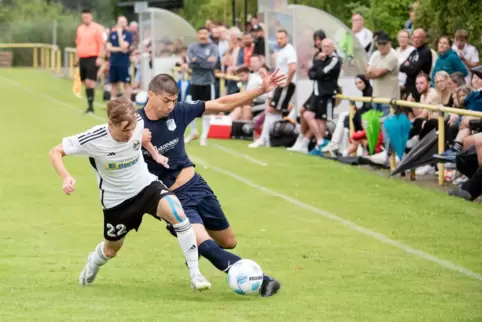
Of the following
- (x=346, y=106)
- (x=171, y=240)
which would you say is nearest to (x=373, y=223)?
(x=171, y=240)

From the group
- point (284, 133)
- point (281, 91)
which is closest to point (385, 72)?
point (281, 91)

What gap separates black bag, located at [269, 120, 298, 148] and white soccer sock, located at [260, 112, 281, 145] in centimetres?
8

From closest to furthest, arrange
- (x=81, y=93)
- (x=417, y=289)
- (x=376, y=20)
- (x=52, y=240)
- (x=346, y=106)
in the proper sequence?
1. (x=417, y=289)
2. (x=52, y=240)
3. (x=346, y=106)
4. (x=376, y=20)
5. (x=81, y=93)

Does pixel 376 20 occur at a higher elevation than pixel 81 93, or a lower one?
higher

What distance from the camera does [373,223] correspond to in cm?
1326

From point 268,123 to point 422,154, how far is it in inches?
222

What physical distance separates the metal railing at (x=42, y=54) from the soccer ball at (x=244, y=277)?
40.1 metres

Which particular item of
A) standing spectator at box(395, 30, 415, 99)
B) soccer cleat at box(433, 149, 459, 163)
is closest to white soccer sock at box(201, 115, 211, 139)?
standing spectator at box(395, 30, 415, 99)

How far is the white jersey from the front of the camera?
8.95 metres

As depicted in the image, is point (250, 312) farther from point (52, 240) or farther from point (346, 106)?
point (346, 106)

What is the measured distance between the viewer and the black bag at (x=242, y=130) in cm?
2323

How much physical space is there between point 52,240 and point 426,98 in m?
7.20

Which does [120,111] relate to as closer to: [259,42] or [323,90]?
[323,90]

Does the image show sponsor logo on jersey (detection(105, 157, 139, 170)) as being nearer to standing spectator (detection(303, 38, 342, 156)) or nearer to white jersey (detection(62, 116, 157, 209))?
white jersey (detection(62, 116, 157, 209))
